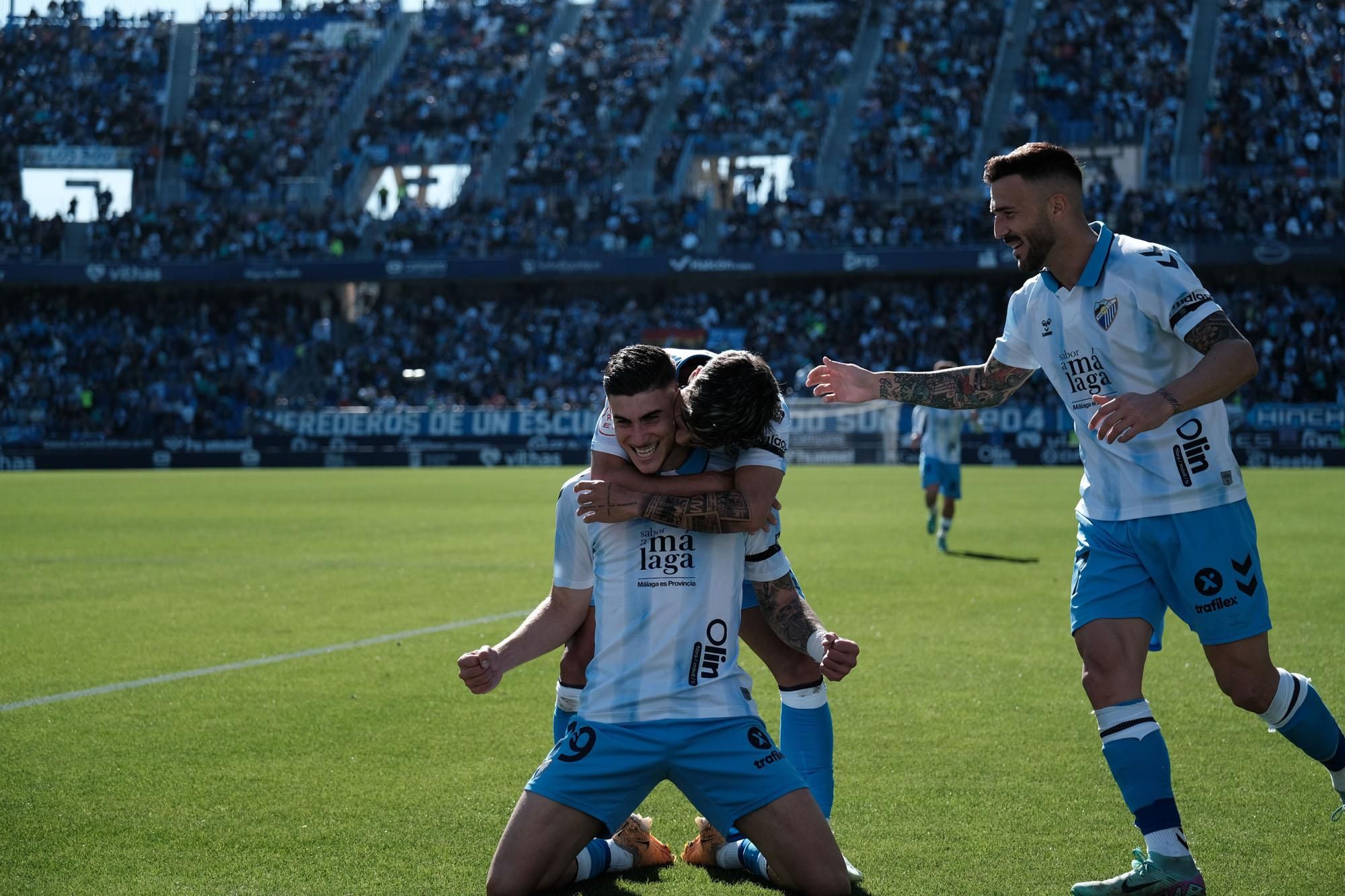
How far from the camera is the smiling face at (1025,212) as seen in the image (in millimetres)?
4527

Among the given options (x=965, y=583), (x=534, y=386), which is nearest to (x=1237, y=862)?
(x=965, y=583)

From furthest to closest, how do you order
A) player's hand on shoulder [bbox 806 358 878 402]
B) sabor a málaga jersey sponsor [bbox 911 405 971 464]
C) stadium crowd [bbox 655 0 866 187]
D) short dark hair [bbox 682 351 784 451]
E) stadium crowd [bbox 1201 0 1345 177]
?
stadium crowd [bbox 655 0 866 187]
stadium crowd [bbox 1201 0 1345 177]
sabor a málaga jersey sponsor [bbox 911 405 971 464]
player's hand on shoulder [bbox 806 358 878 402]
short dark hair [bbox 682 351 784 451]

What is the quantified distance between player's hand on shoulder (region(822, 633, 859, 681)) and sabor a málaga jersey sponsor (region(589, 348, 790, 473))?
56 cm

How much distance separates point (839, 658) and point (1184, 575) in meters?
1.24

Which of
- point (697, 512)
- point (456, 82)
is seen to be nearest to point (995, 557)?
point (697, 512)

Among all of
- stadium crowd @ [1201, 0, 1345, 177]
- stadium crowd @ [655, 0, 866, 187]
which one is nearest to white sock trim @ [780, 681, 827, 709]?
stadium crowd @ [1201, 0, 1345, 177]

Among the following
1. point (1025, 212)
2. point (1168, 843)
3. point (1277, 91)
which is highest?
point (1277, 91)

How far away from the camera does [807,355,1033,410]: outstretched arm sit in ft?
16.7

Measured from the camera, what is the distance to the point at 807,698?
4.59 meters

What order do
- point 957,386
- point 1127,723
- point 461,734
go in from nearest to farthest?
point 1127,723 < point 957,386 < point 461,734

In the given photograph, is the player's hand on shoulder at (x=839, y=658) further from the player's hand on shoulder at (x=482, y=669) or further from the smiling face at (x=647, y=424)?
the player's hand on shoulder at (x=482, y=669)

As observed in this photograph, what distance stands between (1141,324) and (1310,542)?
38.9 ft

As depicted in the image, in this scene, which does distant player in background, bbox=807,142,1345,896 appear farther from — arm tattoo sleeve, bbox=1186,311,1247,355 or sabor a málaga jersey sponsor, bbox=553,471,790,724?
sabor a málaga jersey sponsor, bbox=553,471,790,724

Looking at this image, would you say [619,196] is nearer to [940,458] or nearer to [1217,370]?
[940,458]
